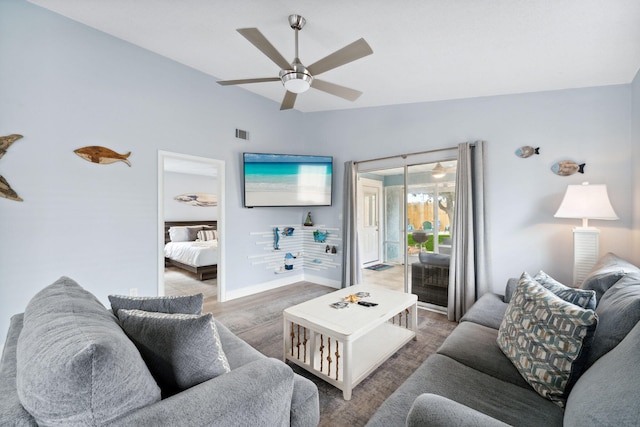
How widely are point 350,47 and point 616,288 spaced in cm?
216

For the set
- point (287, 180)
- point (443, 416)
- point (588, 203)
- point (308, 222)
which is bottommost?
point (443, 416)

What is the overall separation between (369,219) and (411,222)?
0.94m

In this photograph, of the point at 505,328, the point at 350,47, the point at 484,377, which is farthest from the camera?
the point at 350,47

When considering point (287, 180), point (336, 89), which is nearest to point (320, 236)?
point (287, 180)

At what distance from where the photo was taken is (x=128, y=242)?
A: 3039 millimetres

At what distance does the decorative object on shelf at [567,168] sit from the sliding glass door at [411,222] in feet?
3.30

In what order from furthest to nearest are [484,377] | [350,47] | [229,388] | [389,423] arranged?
[350,47]
[484,377]
[389,423]
[229,388]

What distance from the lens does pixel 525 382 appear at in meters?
1.35

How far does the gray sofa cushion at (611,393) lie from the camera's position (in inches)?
28.5

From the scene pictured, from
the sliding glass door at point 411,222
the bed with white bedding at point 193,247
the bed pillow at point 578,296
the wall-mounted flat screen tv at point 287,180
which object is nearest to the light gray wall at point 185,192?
the bed with white bedding at point 193,247

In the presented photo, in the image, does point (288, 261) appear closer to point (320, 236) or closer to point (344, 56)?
point (320, 236)

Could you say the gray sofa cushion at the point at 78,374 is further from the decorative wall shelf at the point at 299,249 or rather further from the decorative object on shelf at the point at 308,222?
the decorative object on shelf at the point at 308,222

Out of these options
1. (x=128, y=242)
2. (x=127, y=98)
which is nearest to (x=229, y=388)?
(x=128, y=242)

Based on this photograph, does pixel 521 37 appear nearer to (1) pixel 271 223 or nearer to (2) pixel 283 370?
(2) pixel 283 370
